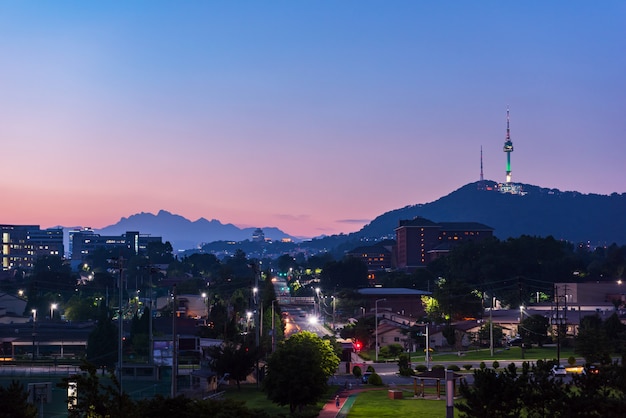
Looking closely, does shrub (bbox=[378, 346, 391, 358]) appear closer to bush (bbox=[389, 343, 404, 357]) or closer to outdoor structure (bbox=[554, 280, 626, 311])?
bush (bbox=[389, 343, 404, 357])

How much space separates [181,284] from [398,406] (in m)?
142

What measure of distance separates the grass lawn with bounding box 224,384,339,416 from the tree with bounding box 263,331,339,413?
0.87 meters

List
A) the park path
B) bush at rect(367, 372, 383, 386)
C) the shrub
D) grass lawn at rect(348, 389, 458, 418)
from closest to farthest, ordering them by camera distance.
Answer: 1. grass lawn at rect(348, 389, 458, 418)
2. the park path
3. bush at rect(367, 372, 383, 386)
4. the shrub

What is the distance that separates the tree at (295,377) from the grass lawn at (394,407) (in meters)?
2.75

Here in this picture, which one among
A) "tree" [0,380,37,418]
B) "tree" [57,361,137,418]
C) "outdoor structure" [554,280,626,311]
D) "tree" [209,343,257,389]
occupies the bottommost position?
"tree" [209,343,257,389]

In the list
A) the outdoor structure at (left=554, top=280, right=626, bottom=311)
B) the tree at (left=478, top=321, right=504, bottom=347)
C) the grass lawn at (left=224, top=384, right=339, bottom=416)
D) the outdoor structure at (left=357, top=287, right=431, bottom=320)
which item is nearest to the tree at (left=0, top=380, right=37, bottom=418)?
the grass lawn at (left=224, top=384, right=339, bottom=416)

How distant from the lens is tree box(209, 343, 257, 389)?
67.6m

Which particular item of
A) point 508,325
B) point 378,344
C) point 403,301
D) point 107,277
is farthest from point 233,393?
point 107,277

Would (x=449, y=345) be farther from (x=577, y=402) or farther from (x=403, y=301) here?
(x=577, y=402)

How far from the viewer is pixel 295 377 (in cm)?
5450

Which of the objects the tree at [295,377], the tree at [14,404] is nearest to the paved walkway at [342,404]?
the tree at [295,377]

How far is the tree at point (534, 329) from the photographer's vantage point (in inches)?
3962

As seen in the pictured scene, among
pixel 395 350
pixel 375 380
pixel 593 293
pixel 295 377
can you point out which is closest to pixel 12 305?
pixel 395 350

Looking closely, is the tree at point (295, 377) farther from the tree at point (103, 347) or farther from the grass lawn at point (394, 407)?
the tree at point (103, 347)
